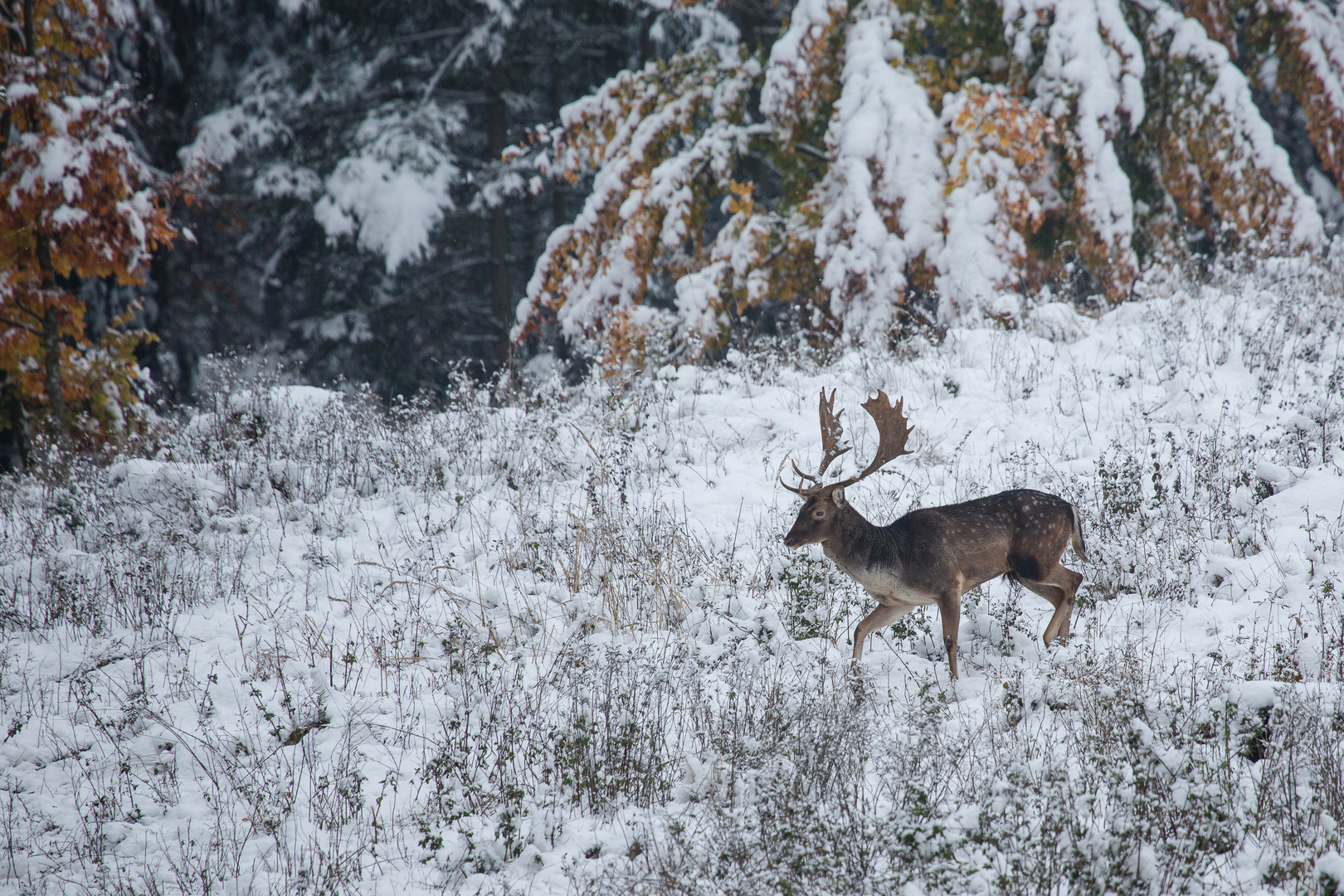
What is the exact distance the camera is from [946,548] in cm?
430

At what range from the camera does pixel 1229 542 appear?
4.93 meters

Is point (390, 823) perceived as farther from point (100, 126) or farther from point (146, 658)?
point (100, 126)

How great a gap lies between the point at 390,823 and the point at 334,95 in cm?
1522

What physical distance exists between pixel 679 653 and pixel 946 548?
1411 mm

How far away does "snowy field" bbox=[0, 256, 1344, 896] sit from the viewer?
9.90 feet

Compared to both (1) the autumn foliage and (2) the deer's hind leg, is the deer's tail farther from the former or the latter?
(1) the autumn foliage

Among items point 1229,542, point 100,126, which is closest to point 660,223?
point 100,126

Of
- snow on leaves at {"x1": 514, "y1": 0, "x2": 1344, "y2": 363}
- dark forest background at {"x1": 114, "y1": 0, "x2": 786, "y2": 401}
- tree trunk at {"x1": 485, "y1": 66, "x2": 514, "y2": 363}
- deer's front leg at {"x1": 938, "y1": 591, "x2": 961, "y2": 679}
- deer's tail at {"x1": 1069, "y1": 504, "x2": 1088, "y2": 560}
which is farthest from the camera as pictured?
tree trunk at {"x1": 485, "y1": 66, "x2": 514, "y2": 363}

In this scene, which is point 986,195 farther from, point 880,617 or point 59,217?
point 59,217

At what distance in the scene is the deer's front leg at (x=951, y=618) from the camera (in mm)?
4270

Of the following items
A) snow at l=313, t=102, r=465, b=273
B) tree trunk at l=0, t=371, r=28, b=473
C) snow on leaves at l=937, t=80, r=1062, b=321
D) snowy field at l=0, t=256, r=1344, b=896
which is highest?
snow at l=313, t=102, r=465, b=273

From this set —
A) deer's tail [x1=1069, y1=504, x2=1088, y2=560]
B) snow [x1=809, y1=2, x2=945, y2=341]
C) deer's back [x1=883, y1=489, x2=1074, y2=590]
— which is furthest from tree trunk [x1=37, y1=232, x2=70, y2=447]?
deer's tail [x1=1069, y1=504, x2=1088, y2=560]

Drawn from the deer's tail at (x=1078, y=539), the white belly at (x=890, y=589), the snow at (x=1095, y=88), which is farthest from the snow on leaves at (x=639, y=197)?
the deer's tail at (x=1078, y=539)

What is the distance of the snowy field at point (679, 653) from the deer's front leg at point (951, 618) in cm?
17
